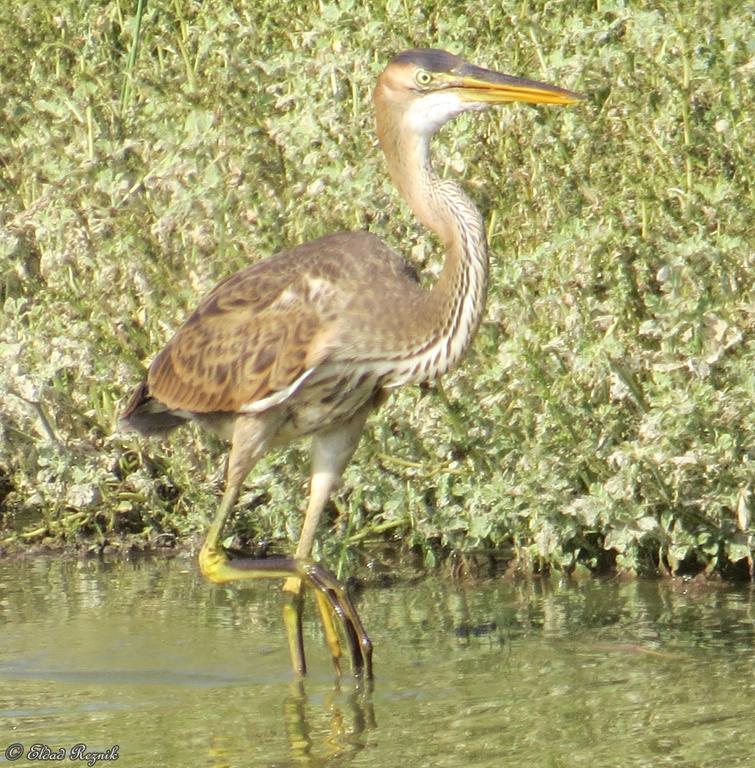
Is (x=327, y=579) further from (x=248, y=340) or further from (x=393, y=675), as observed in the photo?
(x=248, y=340)

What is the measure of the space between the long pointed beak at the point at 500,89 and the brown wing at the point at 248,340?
87 cm

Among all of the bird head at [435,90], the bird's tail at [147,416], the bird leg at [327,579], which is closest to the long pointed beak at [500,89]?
the bird head at [435,90]

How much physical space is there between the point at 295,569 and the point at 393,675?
57 centimetres

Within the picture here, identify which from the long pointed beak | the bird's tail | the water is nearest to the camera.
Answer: the water

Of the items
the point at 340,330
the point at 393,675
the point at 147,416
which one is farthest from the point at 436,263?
the point at 393,675

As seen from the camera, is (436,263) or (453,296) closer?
(453,296)

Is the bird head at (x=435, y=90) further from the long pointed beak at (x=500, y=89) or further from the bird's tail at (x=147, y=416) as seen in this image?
the bird's tail at (x=147, y=416)

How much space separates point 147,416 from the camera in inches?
280

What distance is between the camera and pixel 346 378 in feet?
20.6

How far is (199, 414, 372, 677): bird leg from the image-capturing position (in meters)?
6.31

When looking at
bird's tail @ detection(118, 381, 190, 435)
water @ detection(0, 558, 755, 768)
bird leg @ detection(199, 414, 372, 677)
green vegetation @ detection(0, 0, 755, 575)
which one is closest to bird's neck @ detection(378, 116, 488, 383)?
green vegetation @ detection(0, 0, 755, 575)

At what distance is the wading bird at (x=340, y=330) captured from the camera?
6207 mm

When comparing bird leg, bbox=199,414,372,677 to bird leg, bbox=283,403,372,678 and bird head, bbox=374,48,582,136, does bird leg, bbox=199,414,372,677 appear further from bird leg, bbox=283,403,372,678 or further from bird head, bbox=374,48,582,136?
bird head, bbox=374,48,582,136

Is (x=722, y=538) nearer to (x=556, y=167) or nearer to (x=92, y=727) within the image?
(x=556, y=167)
